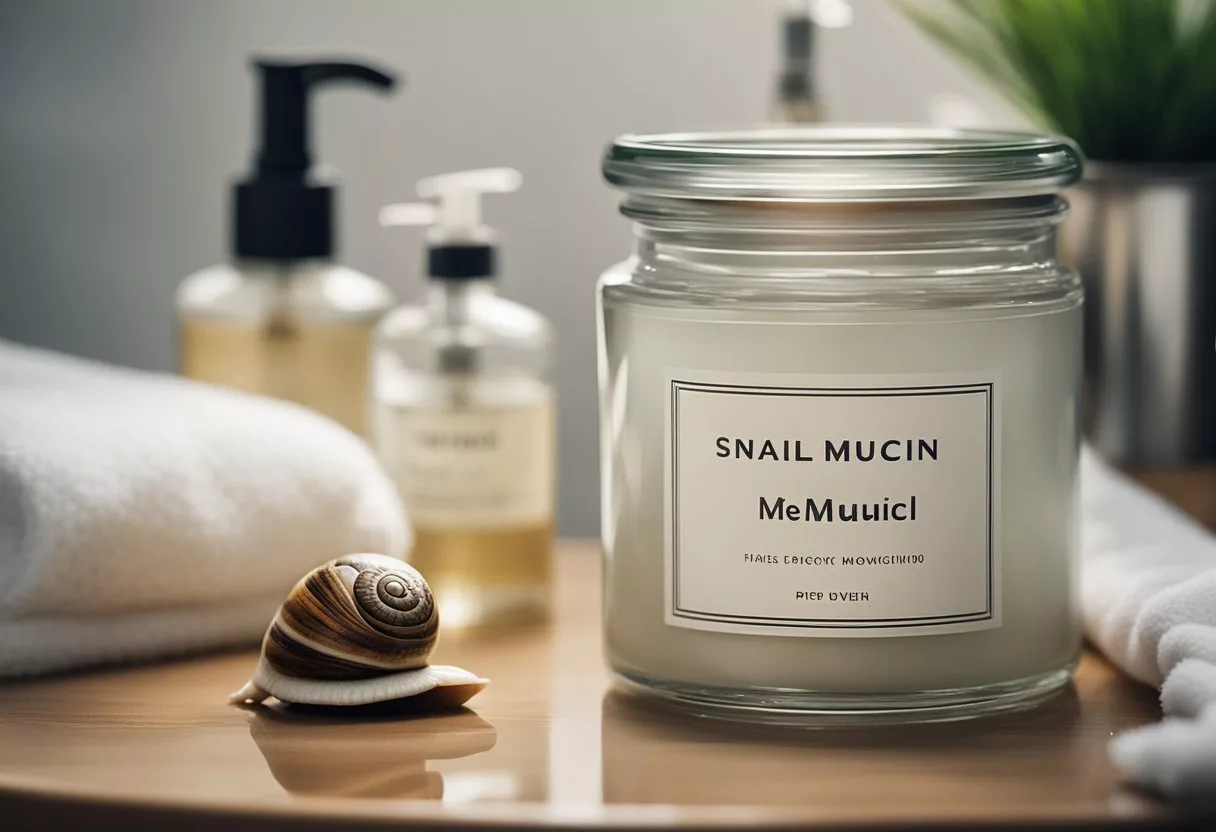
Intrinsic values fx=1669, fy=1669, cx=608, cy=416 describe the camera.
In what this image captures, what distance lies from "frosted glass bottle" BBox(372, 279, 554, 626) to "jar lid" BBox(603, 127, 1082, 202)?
0.18 meters

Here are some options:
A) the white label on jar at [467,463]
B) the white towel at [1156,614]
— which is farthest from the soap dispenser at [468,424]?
the white towel at [1156,614]

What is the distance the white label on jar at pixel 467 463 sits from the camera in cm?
72

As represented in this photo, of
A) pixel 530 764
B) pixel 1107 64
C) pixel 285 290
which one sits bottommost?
pixel 530 764

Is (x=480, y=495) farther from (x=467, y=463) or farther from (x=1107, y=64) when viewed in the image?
(x=1107, y=64)

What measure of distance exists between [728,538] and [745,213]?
0.11 metres

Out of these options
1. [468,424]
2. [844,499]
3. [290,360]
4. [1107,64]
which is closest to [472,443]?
[468,424]

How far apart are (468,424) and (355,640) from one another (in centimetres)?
19

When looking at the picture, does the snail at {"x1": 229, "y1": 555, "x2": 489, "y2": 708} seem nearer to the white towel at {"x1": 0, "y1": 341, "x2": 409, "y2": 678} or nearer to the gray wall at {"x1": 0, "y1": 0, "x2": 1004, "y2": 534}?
the white towel at {"x1": 0, "y1": 341, "x2": 409, "y2": 678}

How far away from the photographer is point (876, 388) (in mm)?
520

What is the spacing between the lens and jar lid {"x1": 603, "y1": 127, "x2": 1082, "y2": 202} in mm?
528

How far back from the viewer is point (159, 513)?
62 centimetres

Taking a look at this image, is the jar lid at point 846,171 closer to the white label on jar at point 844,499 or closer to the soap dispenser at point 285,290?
the white label on jar at point 844,499

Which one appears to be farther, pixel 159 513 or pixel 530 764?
pixel 159 513

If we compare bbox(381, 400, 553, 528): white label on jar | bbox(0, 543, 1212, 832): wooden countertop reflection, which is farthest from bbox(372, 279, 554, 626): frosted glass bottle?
bbox(0, 543, 1212, 832): wooden countertop reflection
